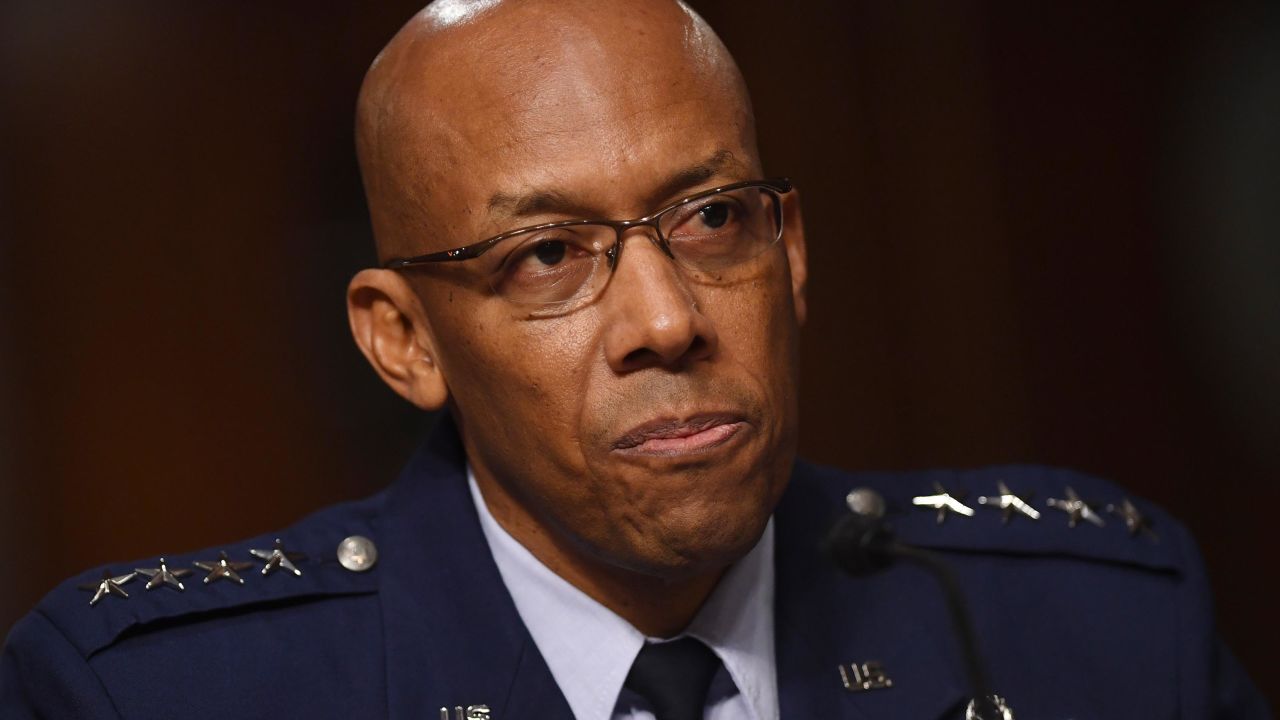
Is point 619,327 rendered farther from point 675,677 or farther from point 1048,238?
point 1048,238

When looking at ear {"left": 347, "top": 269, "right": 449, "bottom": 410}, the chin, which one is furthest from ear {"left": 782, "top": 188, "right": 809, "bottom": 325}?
ear {"left": 347, "top": 269, "right": 449, "bottom": 410}

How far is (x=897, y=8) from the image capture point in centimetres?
383

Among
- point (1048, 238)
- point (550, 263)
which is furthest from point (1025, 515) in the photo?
point (1048, 238)

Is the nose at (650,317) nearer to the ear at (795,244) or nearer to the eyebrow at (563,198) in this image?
the eyebrow at (563,198)

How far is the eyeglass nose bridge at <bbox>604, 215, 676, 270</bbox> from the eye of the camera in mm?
1848

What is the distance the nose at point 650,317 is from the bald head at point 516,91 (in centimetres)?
13

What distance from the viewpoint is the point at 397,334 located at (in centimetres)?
211

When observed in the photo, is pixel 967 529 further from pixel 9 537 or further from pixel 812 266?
pixel 9 537

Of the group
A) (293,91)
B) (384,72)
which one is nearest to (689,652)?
(384,72)

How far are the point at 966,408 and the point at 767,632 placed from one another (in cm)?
192

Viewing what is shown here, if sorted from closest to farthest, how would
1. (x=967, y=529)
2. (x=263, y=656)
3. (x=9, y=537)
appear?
(x=263, y=656), (x=967, y=529), (x=9, y=537)

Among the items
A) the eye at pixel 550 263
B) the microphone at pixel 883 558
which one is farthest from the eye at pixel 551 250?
the microphone at pixel 883 558

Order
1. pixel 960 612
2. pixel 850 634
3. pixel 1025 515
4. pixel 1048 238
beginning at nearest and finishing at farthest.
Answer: pixel 960 612 → pixel 850 634 → pixel 1025 515 → pixel 1048 238

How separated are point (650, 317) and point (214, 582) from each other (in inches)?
26.8
